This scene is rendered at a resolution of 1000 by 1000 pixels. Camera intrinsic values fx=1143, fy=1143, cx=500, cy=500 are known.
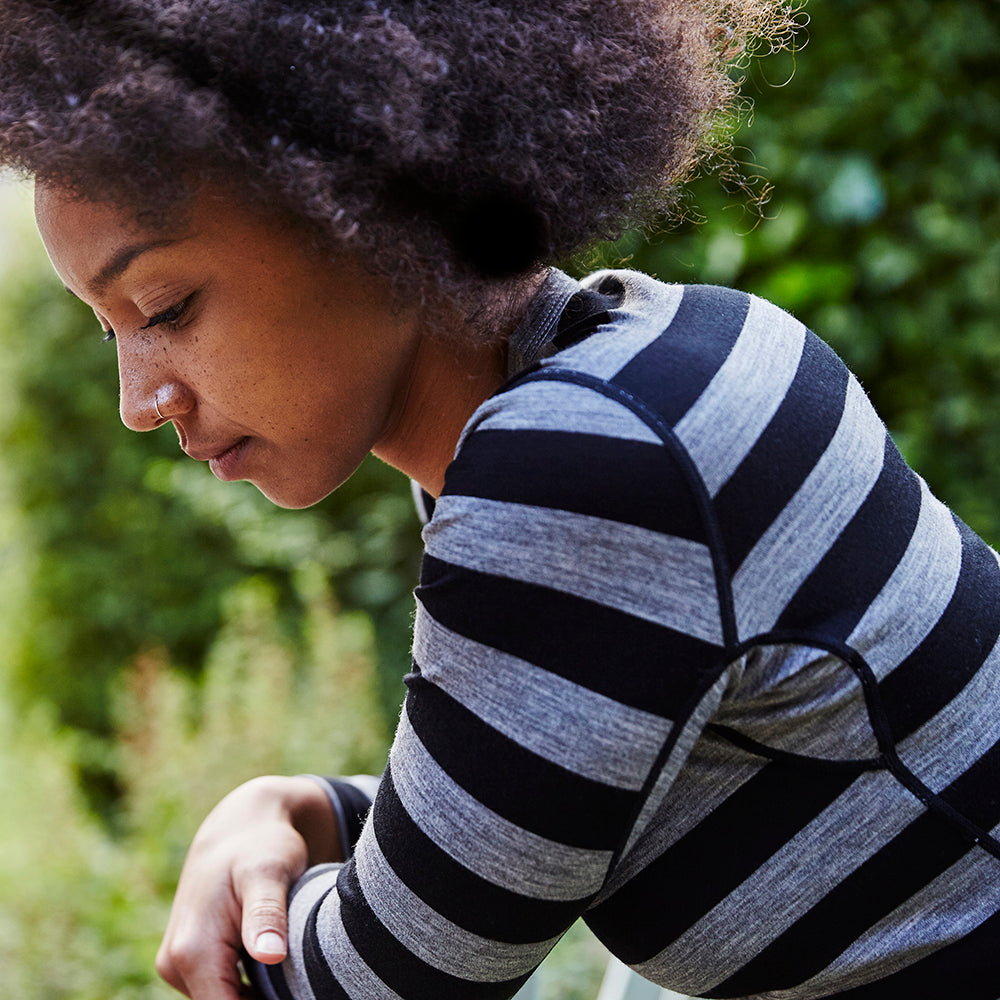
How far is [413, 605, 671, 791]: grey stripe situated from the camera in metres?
0.87

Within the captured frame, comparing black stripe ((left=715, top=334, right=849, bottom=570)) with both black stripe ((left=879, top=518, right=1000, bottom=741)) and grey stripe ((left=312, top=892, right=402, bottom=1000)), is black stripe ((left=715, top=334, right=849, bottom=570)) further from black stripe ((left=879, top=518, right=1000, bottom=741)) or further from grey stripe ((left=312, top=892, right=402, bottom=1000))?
grey stripe ((left=312, top=892, right=402, bottom=1000))

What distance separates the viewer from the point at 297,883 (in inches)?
49.2

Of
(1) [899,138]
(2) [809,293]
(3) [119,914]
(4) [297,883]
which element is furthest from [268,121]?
(3) [119,914]

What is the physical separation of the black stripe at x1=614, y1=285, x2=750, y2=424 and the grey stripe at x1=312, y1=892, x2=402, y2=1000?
0.54 meters

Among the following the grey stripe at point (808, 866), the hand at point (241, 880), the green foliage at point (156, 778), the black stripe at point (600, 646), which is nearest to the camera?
the black stripe at point (600, 646)

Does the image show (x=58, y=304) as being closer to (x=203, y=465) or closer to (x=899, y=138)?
(x=203, y=465)

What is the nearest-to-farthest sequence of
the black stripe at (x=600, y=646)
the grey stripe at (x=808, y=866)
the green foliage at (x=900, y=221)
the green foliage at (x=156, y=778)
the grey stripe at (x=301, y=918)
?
1. the black stripe at (x=600, y=646)
2. the grey stripe at (x=808, y=866)
3. the grey stripe at (x=301, y=918)
4. the green foliage at (x=900, y=221)
5. the green foliage at (x=156, y=778)

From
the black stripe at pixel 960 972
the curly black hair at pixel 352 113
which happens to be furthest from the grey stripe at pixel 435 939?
the curly black hair at pixel 352 113

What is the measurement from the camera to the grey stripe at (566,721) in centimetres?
87

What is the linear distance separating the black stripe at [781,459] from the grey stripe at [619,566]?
0.04m

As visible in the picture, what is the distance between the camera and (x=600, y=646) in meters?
0.87

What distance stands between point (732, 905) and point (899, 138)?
231 cm

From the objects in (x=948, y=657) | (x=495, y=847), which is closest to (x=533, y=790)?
(x=495, y=847)

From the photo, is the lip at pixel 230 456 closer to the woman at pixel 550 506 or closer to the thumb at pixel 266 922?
the woman at pixel 550 506
